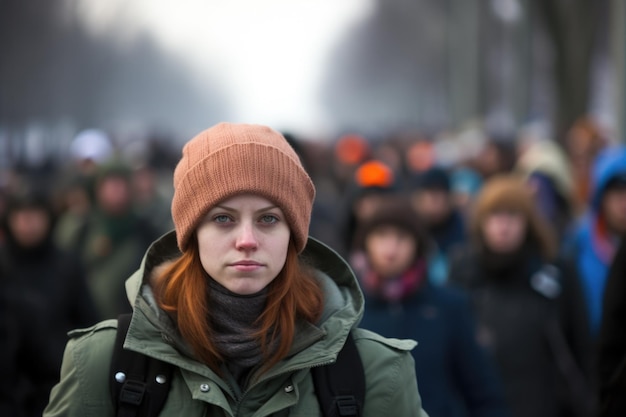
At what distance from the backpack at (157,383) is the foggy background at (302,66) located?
727cm

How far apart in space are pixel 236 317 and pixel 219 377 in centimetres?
17

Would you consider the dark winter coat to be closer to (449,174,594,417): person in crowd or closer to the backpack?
(449,174,594,417): person in crowd

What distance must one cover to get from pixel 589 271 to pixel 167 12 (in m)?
31.7

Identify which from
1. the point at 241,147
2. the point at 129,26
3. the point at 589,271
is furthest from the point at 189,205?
the point at 129,26

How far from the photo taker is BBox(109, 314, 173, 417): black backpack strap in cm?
302

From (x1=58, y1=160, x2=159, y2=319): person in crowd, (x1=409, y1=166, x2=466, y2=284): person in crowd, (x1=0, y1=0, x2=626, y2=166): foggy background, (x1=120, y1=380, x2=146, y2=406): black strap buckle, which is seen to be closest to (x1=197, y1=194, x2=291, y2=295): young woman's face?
(x1=120, y1=380, x2=146, y2=406): black strap buckle

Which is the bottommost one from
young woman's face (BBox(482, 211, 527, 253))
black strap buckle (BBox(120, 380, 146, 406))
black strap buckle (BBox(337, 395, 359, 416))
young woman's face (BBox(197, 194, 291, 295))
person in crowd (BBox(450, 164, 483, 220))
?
person in crowd (BBox(450, 164, 483, 220))

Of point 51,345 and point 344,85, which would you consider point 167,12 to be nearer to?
point 344,85

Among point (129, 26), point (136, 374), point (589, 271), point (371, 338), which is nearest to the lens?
point (136, 374)

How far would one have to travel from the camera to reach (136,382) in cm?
304

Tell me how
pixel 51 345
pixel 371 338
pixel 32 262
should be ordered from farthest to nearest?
1. pixel 32 262
2. pixel 51 345
3. pixel 371 338

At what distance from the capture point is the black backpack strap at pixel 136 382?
302 centimetres

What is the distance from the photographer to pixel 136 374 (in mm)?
3061

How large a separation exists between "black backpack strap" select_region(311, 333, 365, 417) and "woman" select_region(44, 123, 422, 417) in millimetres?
25
